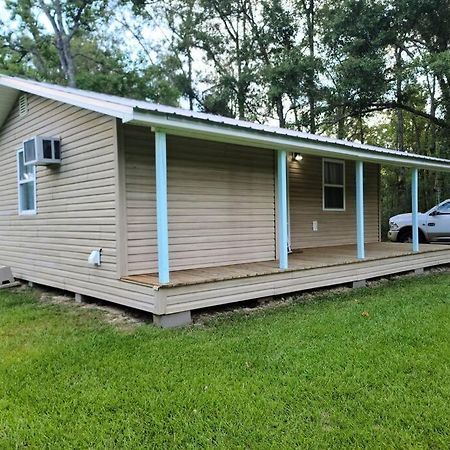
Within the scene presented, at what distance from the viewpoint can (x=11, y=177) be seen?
799cm

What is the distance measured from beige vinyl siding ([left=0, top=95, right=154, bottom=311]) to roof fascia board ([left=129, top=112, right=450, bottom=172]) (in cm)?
107

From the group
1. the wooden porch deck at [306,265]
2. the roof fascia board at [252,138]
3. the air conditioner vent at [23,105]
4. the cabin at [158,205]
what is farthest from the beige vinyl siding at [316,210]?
the air conditioner vent at [23,105]

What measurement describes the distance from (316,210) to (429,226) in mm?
4120

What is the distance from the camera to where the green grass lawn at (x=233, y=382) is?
2.46 m

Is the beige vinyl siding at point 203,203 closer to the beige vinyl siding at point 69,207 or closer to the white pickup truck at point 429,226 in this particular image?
the beige vinyl siding at point 69,207

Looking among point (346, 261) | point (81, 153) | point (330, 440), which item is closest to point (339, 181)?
point (346, 261)

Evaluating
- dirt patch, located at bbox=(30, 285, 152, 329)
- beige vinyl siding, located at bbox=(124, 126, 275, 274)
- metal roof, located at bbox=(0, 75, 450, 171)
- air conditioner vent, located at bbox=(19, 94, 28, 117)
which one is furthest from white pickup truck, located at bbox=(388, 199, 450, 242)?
air conditioner vent, located at bbox=(19, 94, 28, 117)

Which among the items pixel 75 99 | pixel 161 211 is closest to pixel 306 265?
pixel 161 211

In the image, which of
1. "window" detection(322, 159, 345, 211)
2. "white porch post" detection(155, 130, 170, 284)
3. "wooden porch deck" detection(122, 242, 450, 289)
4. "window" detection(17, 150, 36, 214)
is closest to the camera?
"white porch post" detection(155, 130, 170, 284)

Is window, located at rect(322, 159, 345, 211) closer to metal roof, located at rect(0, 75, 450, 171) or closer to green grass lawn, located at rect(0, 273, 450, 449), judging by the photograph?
metal roof, located at rect(0, 75, 450, 171)

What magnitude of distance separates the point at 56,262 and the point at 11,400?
159 inches

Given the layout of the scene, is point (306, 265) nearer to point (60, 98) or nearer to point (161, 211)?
point (161, 211)

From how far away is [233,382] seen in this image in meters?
3.14

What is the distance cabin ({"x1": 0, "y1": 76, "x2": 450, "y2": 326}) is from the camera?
200 inches
